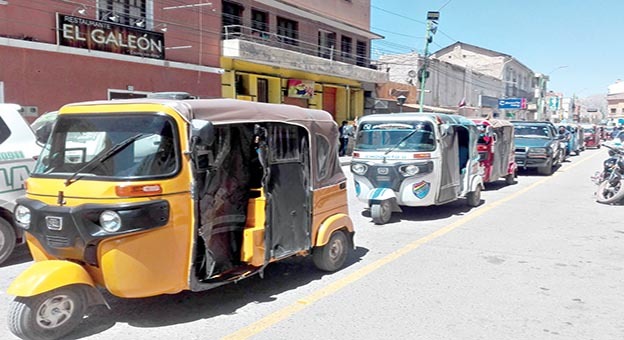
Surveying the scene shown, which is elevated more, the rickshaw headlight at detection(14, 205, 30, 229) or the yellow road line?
the rickshaw headlight at detection(14, 205, 30, 229)

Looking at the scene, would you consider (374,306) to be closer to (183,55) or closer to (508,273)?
(508,273)

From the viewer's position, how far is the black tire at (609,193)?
36.9ft

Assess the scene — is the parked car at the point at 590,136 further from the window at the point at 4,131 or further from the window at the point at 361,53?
the window at the point at 4,131

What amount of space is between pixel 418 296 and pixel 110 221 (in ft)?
9.93

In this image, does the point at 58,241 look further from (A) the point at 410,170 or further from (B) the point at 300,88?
(B) the point at 300,88

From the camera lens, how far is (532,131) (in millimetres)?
19547

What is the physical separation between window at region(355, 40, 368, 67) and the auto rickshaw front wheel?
27.0m

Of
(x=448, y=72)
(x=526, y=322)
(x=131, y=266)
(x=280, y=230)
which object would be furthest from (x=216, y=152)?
(x=448, y=72)

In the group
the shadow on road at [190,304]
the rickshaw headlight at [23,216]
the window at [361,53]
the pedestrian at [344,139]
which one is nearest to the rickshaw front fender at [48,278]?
the rickshaw headlight at [23,216]

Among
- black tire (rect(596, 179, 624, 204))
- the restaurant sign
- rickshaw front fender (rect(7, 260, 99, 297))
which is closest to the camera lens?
rickshaw front fender (rect(7, 260, 99, 297))

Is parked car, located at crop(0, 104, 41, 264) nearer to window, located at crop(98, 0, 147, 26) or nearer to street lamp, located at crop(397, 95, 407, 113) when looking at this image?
window, located at crop(98, 0, 147, 26)

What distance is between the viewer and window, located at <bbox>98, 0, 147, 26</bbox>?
606 inches

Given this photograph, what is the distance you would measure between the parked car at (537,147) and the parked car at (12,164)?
15645 millimetres

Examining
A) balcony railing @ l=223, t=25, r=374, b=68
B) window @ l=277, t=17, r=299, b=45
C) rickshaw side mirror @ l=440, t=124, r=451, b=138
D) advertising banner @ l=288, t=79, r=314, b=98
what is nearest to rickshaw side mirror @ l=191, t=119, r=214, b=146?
rickshaw side mirror @ l=440, t=124, r=451, b=138
